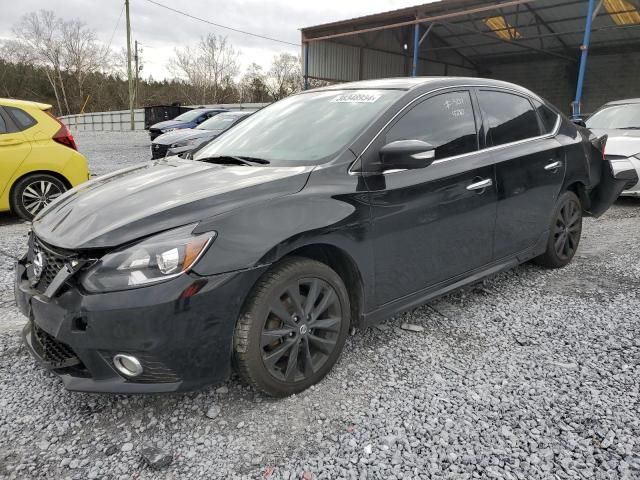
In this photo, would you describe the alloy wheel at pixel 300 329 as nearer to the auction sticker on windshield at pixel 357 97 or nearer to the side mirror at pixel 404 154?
the side mirror at pixel 404 154

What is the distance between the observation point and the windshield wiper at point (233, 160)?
282 centimetres

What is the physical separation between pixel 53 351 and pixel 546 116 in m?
3.88

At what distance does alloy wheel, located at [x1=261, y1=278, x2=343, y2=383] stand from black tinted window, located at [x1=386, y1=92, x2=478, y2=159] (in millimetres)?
981

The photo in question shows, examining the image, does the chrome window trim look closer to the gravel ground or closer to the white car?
the gravel ground

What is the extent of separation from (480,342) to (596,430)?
0.90 metres

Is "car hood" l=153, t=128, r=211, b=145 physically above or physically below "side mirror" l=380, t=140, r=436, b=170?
above

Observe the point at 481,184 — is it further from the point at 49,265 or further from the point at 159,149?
the point at 159,149

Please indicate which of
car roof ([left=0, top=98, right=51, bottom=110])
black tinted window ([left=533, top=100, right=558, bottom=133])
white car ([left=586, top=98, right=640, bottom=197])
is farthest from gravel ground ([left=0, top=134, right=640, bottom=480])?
white car ([left=586, top=98, right=640, bottom=197])

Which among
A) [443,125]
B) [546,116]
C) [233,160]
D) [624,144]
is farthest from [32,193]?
[624,144]

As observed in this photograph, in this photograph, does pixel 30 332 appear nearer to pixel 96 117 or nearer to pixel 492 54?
pixel 492 54

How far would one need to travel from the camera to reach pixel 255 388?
92.5 inches

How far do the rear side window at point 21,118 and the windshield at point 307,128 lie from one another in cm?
380

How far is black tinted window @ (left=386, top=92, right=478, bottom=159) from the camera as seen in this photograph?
289 centimetres

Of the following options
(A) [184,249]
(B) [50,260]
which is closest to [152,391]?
(A) [184,249]
